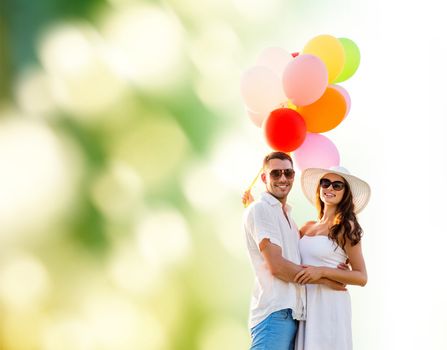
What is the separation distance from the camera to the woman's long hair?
2564 mm

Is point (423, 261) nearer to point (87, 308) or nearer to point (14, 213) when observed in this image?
point (87, 308)

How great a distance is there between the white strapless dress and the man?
1.1 inches

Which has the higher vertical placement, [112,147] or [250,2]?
[250,2]

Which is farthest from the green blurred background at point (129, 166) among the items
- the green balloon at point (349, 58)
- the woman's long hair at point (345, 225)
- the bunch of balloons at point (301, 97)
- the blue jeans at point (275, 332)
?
the blue jeans at point (275, 332)

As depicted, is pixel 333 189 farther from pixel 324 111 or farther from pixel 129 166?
pixel 129 166

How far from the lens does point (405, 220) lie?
12.0ft

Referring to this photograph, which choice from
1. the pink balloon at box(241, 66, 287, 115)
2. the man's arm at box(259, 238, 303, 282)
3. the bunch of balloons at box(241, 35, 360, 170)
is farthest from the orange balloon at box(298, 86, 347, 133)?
the man's arm at box(259, 238, 303, 282)

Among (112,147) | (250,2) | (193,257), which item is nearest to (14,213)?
(112,147)

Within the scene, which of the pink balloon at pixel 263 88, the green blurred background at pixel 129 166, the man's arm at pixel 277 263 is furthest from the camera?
the green blurred background at pixel 129 166

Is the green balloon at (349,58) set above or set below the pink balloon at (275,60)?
above

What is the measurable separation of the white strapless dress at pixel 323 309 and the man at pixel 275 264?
0.03 meters

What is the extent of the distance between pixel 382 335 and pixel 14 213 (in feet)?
6.21

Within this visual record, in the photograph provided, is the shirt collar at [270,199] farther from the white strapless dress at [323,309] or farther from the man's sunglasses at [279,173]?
the white strapless dress at [323,309]

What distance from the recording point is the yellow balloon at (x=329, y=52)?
2797mm
